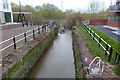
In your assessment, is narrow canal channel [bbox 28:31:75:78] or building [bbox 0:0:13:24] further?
building [bbox 0:0:13:24]

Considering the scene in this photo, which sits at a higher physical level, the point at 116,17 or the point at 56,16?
the point at 56,16

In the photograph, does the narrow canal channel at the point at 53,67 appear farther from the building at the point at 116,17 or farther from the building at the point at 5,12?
the building at the point at 5,12

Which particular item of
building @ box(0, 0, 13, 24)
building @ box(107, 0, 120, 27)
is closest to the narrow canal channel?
building @ box(107, 0, 120, 27)

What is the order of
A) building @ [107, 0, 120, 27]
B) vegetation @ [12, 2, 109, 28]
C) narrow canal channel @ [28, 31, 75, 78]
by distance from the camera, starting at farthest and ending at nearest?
vegetation @ [12, 2, 109, 28]
building @ [107, 0, 120, 27]
narrow canal channel @ [28, 31, 75, 78]

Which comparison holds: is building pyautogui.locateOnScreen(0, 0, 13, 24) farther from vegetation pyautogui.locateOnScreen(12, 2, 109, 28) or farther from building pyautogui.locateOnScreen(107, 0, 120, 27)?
building pyautogui.locateOnScreen(107, 0, 120, 27)

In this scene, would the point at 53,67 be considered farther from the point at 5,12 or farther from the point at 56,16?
the point at 56,16

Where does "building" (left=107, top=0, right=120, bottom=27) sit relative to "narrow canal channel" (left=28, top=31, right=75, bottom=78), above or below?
above

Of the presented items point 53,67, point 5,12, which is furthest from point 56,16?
point 53,67

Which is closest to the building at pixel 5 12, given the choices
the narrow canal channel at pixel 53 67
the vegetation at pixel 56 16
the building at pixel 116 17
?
the vegetation at pixel 56 16

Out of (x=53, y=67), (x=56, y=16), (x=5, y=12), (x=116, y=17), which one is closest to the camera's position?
(x=53, y=67)

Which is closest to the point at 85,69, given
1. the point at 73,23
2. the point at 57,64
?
the point at 57,64

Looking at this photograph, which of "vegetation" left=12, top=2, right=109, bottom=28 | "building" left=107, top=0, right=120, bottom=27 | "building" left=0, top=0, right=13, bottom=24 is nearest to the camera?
"building" left=107, top=0, right=120, bottom=27

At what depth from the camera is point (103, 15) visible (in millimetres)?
26172

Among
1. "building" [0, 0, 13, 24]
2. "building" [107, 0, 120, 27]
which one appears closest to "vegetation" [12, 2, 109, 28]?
"building" [0, 0, 13, 24]
